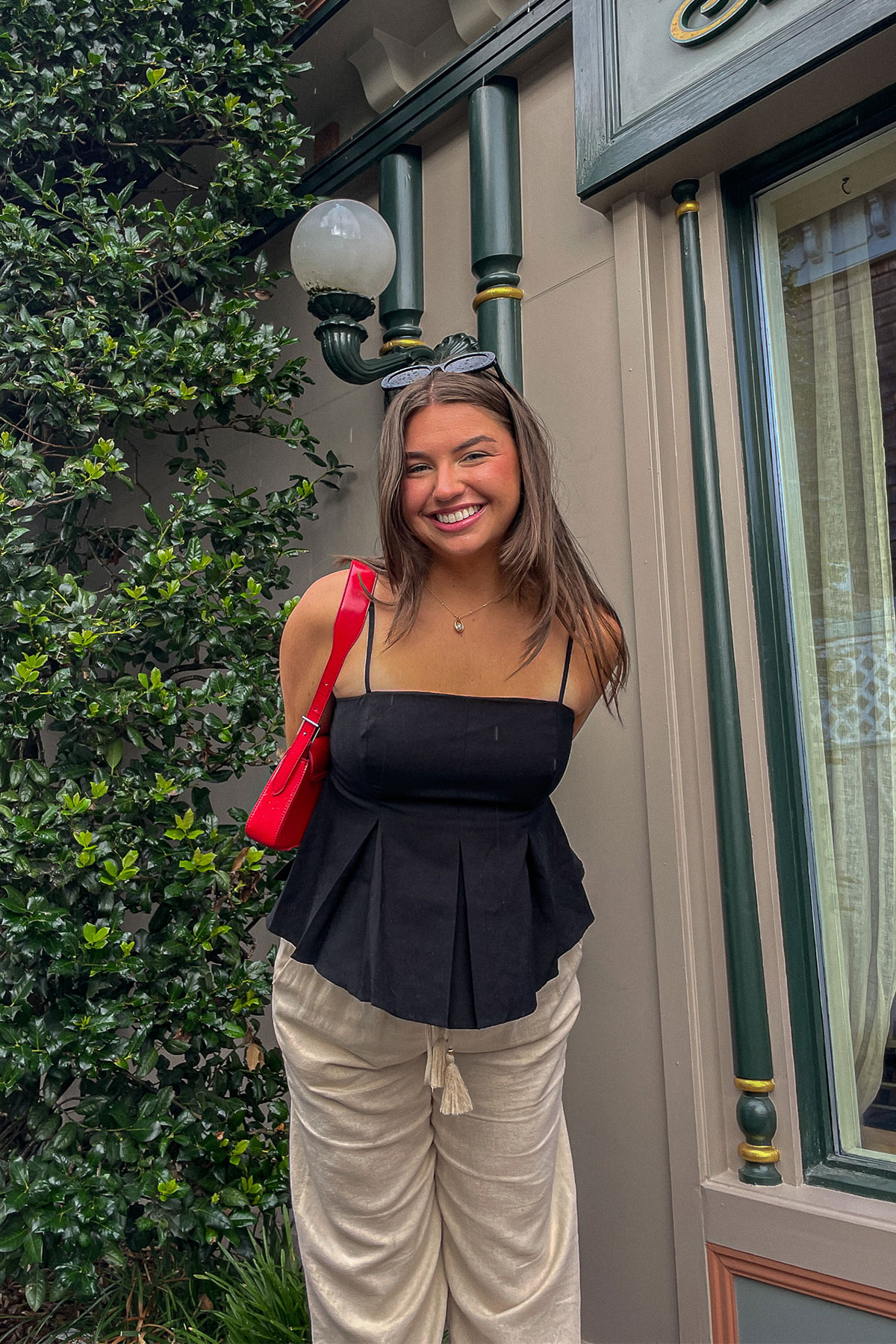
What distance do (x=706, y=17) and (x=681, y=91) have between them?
0.57ft

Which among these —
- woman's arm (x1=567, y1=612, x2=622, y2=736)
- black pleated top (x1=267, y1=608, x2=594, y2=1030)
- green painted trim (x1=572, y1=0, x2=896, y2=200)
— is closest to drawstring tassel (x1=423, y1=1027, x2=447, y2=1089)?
black pleated top (x1=267, y1=608, x2=594, y2=1030)

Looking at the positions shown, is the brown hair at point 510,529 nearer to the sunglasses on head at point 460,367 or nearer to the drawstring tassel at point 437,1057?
the sunglasses on head at point 460,367

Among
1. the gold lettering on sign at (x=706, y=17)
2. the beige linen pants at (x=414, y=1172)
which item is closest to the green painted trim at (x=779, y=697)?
the gold lettering on sign at (x=706, y=17)

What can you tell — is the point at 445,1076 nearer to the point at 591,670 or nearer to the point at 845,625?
the point at 591,670

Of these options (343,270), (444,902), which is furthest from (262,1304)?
(343,270)

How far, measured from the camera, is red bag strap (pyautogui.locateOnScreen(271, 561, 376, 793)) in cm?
190

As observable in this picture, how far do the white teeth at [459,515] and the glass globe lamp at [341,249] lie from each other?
1440mm

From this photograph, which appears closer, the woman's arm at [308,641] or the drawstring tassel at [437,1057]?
the drawstring tassel at [437,1057]

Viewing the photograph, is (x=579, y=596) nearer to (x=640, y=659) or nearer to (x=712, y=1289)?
(x=640, y=659)

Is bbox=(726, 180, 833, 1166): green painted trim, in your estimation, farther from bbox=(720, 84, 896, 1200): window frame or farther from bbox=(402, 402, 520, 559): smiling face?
bbox=(402, 402, 520, 559): smiling face

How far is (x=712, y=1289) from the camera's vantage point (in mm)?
2293

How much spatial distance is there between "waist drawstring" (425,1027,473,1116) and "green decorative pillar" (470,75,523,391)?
1.90 m

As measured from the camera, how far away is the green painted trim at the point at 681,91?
7.14ft

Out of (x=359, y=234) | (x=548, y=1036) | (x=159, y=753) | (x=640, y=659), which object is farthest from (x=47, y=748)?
(x=548, y=1036)
